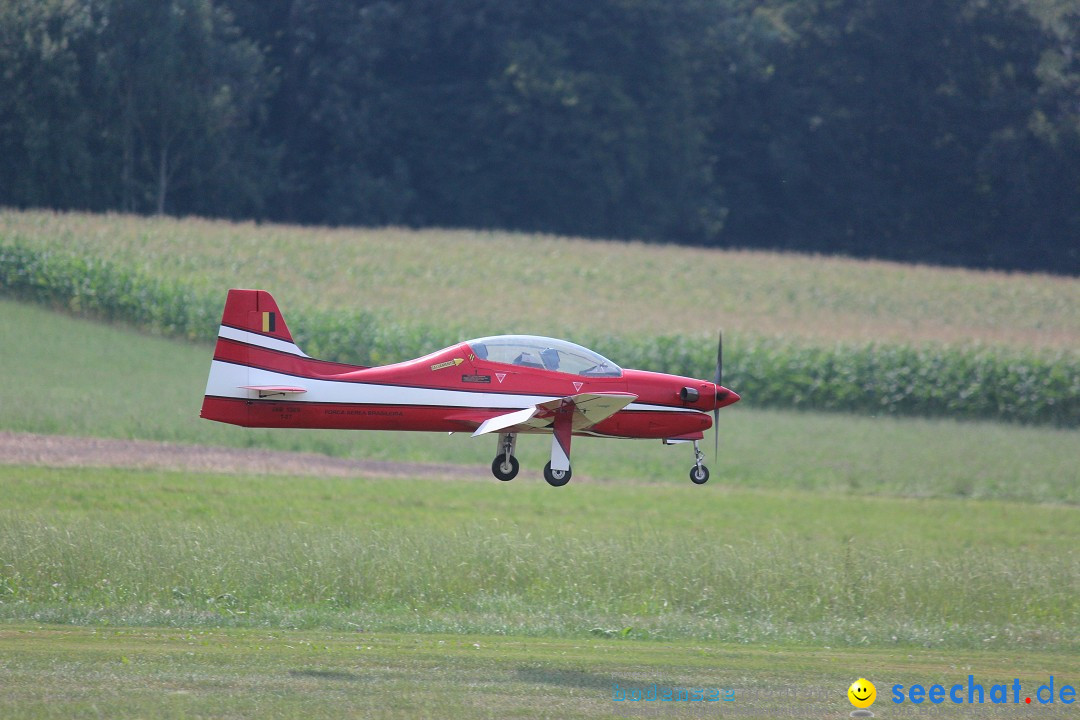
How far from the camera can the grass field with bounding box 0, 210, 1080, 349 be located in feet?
196

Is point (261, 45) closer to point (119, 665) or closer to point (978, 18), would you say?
point (978, 18)

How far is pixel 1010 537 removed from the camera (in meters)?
39.8

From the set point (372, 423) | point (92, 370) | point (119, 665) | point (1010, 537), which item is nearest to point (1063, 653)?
point (1010, 537)

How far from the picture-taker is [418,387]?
19422mm

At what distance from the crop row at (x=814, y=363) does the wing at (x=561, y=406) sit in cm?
3469

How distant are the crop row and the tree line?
33954 mm

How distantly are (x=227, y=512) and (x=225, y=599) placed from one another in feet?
26.9

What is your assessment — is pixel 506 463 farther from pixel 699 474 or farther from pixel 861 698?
pixel 861 698

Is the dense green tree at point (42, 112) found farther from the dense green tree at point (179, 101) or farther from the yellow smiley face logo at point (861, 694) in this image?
the yellow smiley face logo at point (861, 694)

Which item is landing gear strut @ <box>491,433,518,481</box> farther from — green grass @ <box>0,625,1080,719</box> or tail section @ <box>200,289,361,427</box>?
green grass @ <box>0,625,1080,719</box>

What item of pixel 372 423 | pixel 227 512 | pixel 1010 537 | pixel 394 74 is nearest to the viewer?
pixel 372 423

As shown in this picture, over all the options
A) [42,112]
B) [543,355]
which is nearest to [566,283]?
[42,112]

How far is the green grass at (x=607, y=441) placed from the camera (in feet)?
156

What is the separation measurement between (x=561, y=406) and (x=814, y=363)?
125 feet
